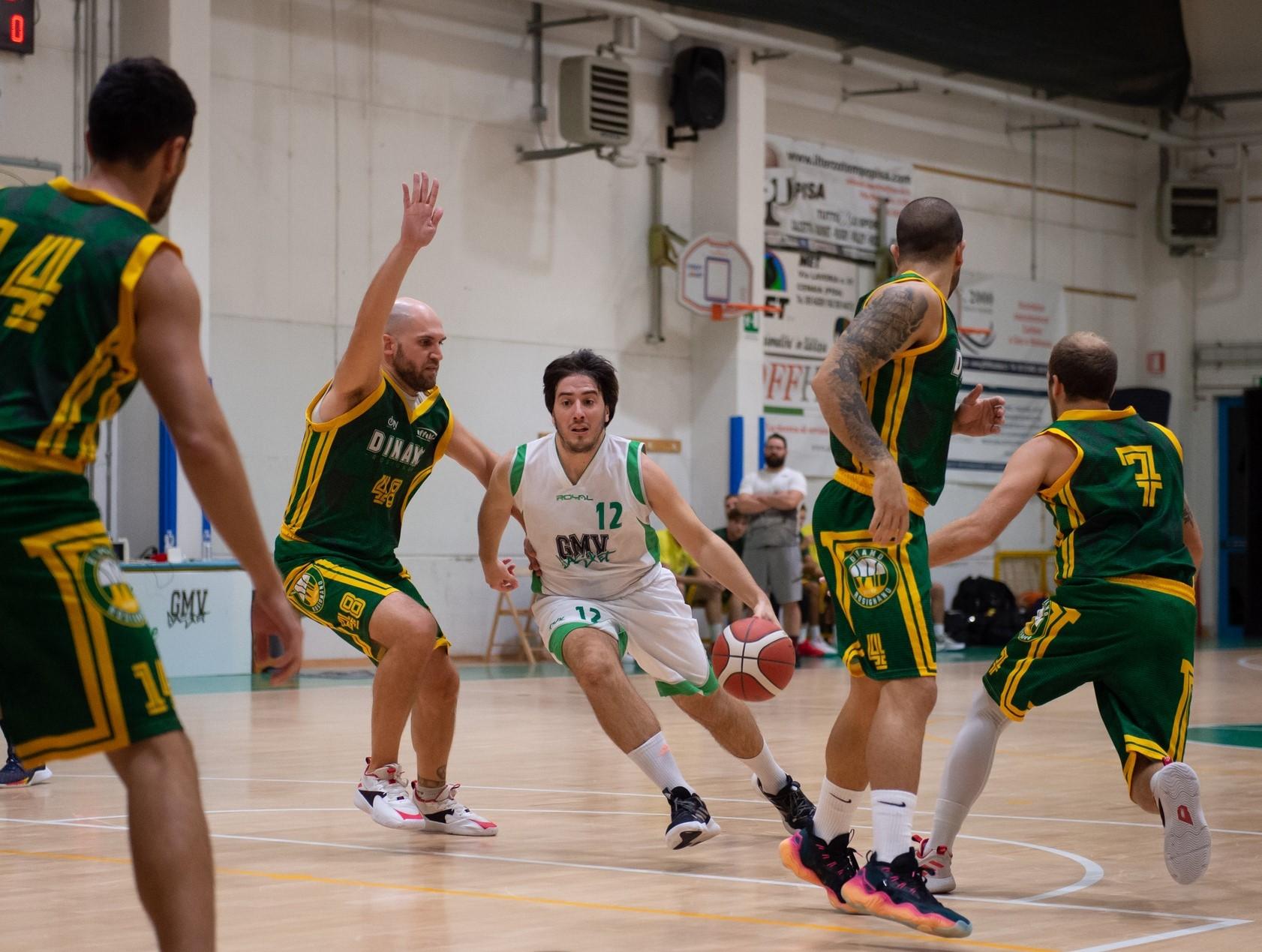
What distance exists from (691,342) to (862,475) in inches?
508

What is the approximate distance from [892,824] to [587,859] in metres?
1.41

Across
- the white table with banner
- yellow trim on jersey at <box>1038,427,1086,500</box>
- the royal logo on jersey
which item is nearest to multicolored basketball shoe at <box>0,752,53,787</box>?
the royal logo on jersey

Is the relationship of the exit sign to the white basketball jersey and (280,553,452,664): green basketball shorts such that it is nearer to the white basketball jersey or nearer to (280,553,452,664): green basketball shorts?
(280,553,452,664): green basketball shorts

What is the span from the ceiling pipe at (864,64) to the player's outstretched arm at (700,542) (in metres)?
10.3

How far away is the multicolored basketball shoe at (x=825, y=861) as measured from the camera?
4.54 m

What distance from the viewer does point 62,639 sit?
282 cm

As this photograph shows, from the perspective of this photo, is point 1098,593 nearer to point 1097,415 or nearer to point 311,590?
point 1097,415

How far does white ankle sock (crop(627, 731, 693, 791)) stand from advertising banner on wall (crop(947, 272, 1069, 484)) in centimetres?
1423

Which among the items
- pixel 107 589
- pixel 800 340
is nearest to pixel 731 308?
pixel 800 340

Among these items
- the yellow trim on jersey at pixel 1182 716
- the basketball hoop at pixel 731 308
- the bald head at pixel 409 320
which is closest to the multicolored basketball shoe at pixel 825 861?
the yellow trim on jersey at pixel 1182 716

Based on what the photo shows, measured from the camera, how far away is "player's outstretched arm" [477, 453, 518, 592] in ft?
19.3

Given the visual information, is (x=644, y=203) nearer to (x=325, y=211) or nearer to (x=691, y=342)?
(x=691, y=342)

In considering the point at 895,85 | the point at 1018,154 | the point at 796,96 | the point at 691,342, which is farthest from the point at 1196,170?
the point at 691,342

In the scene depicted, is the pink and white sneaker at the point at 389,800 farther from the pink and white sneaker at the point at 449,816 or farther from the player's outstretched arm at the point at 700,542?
the player's outstretched arm at the point at 700,542
